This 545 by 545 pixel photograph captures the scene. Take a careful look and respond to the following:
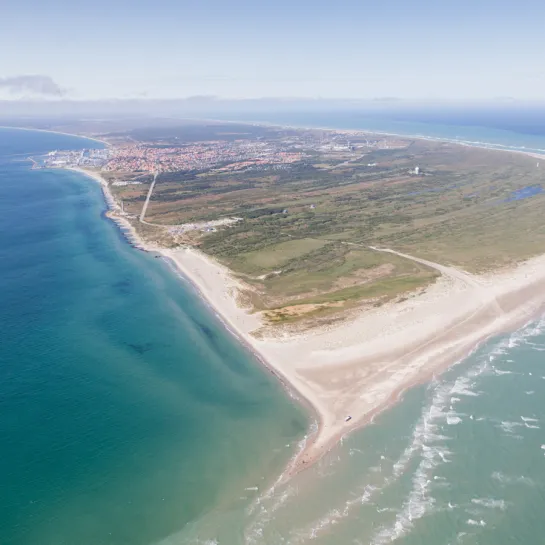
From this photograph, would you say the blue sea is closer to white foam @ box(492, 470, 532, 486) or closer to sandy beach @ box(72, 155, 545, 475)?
white foam @ box(492, 470, 532, 486)

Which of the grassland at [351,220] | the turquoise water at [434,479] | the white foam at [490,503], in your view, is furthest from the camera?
the grassland at [351,220]

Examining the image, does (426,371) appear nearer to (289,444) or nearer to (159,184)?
(289,444)

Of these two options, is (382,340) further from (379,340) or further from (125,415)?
(125,415)

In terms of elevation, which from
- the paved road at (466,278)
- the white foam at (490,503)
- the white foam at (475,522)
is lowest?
the white foam at (475,522)

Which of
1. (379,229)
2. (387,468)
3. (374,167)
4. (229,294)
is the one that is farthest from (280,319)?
(374,167)

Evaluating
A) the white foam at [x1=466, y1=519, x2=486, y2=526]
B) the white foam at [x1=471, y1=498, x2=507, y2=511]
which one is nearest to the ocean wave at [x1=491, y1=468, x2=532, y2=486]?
the white foam at [x1=471, y1=498, x2=507, y2=511]

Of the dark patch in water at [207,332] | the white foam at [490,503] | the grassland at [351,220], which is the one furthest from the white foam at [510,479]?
the dark patch in water at [207,332]

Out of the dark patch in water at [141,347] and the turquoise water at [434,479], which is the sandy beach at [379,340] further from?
the dark patch in water at [141,347]
